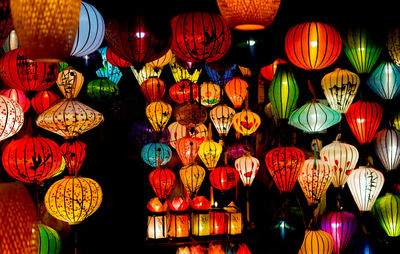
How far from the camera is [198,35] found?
9.18ft

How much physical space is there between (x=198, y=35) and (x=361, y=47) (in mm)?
1286

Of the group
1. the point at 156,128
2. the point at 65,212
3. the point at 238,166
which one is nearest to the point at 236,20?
the point at 65,212

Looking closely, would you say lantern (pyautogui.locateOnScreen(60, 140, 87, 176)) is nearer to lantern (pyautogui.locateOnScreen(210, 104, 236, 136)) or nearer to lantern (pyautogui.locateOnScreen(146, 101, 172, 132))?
lantern (pyautogui.locateOnScreen(146, 101, 172, 132))

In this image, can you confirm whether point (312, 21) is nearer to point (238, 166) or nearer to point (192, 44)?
point (192, 44)

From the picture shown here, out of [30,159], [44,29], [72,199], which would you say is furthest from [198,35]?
[44,29]

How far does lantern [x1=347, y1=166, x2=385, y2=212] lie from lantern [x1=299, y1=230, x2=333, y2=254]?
14.9 inches

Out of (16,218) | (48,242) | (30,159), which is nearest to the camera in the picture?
(16,218)

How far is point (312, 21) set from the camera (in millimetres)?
3201

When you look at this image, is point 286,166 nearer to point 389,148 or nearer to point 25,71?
point 389,148

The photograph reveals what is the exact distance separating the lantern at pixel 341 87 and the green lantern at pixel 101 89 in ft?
6.38

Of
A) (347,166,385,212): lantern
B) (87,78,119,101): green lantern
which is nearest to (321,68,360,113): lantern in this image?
(347,166,385,212): lantern

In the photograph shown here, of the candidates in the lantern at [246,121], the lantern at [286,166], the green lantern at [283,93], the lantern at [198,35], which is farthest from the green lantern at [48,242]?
the lantern at [246,121]

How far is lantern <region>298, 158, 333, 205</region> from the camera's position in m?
A: 3.79

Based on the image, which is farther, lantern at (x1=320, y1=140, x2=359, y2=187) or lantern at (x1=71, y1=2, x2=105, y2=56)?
lantern at (x1=320, y1=140, x2=359, y2=187)
